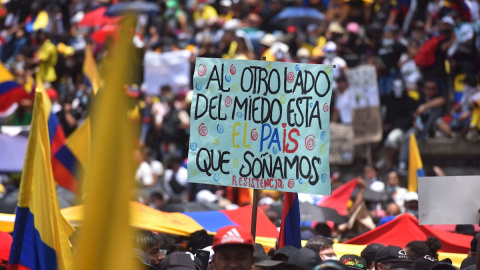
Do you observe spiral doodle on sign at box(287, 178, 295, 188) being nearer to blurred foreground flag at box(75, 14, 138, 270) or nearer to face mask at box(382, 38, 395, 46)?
blurred foreground flag at box(75, 14, 138, 270)

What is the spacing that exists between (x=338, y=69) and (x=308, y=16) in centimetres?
275

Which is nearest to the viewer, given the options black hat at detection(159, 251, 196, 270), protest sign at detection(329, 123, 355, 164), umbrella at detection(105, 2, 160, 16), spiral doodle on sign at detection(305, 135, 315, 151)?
black hat at detection(159, 251, 196, 270)

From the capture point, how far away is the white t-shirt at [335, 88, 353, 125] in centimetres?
1611

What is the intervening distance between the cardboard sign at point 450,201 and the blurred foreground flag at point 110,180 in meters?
4.24

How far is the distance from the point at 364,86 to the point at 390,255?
860cm

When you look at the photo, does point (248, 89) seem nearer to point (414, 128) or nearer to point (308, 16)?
point (414, 128)

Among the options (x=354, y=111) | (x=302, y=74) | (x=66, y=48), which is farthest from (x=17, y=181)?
(x=66, y=48)

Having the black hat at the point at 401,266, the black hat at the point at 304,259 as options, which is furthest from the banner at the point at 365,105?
the black hat at the point at 304,259

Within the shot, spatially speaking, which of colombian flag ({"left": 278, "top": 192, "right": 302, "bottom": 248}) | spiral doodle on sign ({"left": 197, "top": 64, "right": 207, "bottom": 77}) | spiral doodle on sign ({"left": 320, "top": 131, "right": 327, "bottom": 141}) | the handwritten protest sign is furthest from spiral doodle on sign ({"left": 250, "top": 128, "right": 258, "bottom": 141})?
colombian flag ({"left": 278, "top": 192, "right": 302, "bottom": 248})

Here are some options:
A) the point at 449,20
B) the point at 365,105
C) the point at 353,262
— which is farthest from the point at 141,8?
the point at 353,262

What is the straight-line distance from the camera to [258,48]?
19094 millimetres

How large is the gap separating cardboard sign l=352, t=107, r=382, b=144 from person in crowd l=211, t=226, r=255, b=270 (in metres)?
10.3

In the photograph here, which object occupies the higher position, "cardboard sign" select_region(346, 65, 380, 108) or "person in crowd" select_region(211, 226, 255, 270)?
"cardboard sign" select_region(346, 65, 380, 108)

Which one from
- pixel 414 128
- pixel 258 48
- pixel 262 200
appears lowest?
pixel 262 200
